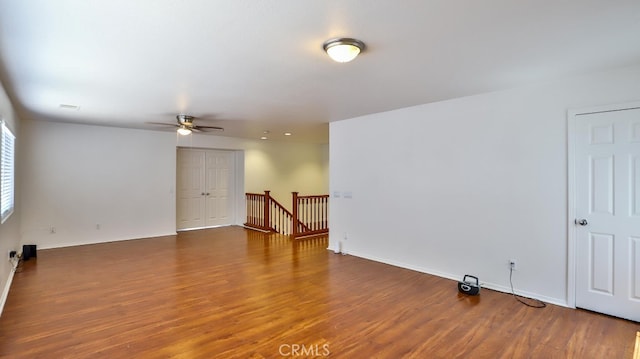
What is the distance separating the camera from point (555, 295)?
11.7 feet

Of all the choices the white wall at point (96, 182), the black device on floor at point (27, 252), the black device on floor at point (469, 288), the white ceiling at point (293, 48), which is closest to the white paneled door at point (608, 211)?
the white ceiling at point (293, 48)

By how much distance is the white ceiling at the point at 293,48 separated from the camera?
2002 mm

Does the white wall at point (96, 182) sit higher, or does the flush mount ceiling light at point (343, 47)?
the flush mount ceiling light at point (343, 47)

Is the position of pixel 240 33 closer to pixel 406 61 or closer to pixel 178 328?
pixel 406 61

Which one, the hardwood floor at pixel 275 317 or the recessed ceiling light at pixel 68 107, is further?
the recessed ceiling light at pixel 68 107

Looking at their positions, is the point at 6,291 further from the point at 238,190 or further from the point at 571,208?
the point at 571,208

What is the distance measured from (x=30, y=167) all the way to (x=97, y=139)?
1167 mm

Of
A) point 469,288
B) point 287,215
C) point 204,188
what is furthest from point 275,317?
point 204,188

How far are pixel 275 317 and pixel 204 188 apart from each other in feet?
19.8

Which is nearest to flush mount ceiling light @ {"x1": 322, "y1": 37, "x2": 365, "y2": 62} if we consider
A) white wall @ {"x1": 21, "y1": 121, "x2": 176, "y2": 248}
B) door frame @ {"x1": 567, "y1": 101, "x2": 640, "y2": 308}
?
door frame @ {"x1": 567, "y1": 101, "x2": 640, "y2": 308}

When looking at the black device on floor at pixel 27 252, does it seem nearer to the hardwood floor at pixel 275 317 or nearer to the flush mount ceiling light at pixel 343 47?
the hardwood floor at pixel 275 317

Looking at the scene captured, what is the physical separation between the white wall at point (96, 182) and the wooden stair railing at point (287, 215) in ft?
5.52

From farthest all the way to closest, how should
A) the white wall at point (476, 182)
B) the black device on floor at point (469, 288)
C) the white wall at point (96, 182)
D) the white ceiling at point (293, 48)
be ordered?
the white wall at point (96, 182)
the black device on floor at point (469, 288)
the white wall at point (476, 182)
the white ceiling at point (293, 48)

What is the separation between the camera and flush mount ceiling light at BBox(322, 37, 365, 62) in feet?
7.91
